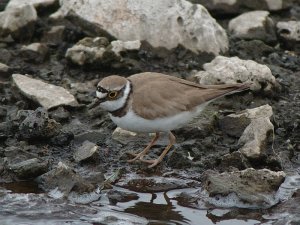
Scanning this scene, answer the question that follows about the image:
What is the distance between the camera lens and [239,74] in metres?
9.95

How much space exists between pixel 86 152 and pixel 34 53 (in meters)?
2.89

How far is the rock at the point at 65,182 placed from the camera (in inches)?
303

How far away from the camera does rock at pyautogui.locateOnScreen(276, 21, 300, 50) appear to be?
1166 cm

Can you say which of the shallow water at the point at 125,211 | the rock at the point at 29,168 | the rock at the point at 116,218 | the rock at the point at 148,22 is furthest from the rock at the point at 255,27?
the rock at the point at 116,218

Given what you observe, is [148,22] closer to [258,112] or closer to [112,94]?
[258,112]

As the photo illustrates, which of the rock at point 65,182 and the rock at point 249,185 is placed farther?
the rock at point 65,182

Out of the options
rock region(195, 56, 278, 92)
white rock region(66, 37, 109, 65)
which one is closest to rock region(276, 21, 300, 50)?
rock region(195, 56, 278, 92)

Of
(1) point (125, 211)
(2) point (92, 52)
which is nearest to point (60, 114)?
(2) point (92, 52)

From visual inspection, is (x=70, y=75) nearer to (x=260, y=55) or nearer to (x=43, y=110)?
(x=43, y=110)

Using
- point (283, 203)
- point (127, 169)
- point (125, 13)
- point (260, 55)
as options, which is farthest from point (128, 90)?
point (260, 55)

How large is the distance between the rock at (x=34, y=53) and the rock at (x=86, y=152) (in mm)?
2624

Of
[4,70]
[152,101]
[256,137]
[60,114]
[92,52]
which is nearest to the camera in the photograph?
[152,101]

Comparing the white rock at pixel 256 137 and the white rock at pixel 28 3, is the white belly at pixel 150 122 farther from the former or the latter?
the white rock at pixel 28 3

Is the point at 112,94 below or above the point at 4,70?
above
